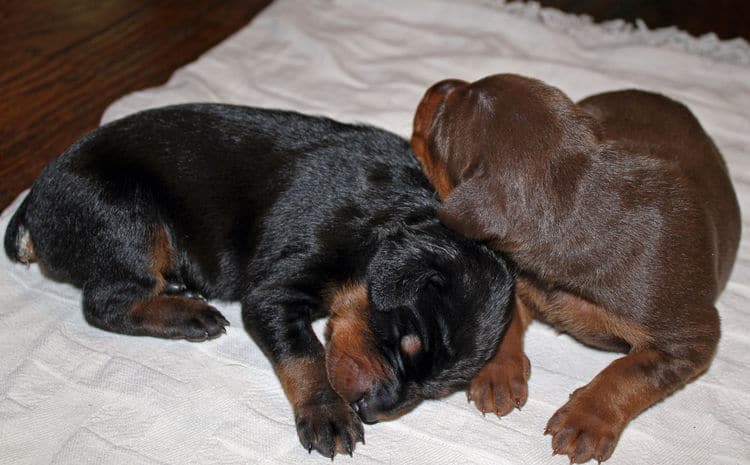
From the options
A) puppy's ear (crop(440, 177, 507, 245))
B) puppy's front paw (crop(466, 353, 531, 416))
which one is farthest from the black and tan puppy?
puppy's front paw (crop(466, 353, 531, 416))

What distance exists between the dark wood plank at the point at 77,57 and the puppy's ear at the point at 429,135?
2.22m

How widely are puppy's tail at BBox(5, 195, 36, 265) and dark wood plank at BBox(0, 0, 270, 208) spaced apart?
0.61 metres

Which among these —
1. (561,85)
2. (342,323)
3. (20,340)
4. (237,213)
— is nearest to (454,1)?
(561,85)

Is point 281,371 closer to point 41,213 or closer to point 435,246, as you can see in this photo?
point 435,246

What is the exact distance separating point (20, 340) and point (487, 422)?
199cm

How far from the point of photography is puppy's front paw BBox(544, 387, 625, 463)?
289cm

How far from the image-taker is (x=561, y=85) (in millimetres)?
4988

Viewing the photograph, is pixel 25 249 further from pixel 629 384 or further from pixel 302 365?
pixel 629 384

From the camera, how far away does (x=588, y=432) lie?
9.55 ft

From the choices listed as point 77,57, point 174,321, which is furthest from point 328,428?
point 77,57

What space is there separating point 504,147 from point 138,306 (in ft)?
5.47

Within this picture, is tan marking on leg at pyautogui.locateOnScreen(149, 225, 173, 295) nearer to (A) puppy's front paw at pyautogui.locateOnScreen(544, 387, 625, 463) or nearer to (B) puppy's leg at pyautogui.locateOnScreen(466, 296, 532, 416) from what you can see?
(B) puppy's leg at pyautogui.locateOnScreen(466, 296, 532, 416)

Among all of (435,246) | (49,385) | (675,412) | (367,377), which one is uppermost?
(435,246)

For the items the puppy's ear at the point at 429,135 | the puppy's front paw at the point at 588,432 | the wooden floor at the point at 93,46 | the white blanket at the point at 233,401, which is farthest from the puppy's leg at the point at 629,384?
the wooden floor at the point at 93,46
